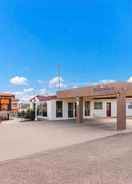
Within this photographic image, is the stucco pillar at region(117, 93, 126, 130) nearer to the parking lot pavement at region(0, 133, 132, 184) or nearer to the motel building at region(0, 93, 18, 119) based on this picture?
the parking lot pavement at region(0, 133, 132, 184)

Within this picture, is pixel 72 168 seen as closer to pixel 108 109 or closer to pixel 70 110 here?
pixel 70 110

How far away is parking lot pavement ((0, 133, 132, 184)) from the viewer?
5.05 m

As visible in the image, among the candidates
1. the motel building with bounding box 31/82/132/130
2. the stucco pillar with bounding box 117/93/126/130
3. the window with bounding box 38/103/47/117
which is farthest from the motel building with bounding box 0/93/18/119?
the stucco pillar with bounding box 117/93/126/130

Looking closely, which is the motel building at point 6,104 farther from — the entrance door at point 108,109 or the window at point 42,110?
the entrance door at point 108,109

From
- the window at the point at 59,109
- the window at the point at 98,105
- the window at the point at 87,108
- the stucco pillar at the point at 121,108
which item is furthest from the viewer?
the window at the point at 98,105

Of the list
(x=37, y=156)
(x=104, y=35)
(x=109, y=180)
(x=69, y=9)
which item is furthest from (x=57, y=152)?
(x=104, y=35)

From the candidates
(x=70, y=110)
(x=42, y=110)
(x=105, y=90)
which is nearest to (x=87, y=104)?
(x=70, y=110)

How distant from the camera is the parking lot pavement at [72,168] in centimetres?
505

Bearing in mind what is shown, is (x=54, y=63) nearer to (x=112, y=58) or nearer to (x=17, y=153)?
(x=112, y=58)

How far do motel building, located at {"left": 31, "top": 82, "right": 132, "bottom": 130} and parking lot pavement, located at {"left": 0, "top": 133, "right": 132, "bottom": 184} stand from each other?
6187 millimetres

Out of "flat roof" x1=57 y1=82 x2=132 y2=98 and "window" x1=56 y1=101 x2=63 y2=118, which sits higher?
"flat roof" x1=57 y1=82 x2=132 y2=98

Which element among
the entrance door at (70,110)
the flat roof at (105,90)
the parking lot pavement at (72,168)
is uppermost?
the flat roof at (105,90)

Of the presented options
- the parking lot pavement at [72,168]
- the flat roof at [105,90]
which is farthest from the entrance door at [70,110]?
the parking lot pavement at [72,168]

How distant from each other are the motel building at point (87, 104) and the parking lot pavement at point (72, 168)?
6187mm
